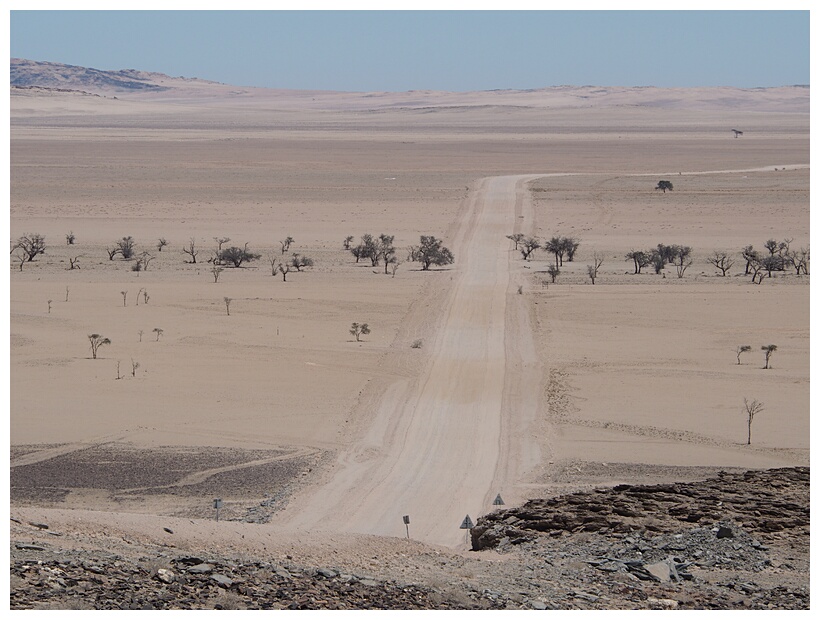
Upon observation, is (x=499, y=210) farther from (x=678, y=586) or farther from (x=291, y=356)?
(x=678, y=586)

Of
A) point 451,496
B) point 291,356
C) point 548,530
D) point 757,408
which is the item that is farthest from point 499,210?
point 548,530

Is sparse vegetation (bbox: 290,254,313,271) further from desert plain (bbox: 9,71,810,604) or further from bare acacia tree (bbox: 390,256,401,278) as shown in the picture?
bare acacia tree (bbox: 390,256,401,278)

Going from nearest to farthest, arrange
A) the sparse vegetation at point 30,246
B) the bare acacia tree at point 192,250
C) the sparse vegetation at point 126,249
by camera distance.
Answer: the sparse vegetation at point 30,246 < the bare acacia tree at point 192,250 < the sparse vegetation at point 126,249

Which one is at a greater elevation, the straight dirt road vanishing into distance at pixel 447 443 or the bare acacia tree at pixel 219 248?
the bare acacia tree at pixel 219 248

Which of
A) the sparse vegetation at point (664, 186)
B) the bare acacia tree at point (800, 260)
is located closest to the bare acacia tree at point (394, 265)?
the bare acacia tree at point (800, 260)

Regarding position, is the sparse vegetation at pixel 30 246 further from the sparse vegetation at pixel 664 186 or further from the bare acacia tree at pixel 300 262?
the sparse vegetation at pixel 664 186

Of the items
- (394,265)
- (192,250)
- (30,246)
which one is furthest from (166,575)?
(30,246)
